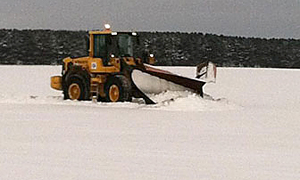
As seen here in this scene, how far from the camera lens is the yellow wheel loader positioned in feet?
45.4

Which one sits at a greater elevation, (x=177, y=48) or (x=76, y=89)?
(x=177, y=48)

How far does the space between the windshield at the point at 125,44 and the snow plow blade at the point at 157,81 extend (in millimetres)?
1203

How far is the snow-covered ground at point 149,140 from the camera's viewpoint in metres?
5.62

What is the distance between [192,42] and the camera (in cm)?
4862

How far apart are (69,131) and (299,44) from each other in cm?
4348

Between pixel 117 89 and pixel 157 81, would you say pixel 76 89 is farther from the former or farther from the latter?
pixel 157 81

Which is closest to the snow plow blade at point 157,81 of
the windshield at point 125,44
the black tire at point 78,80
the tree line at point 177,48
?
the windshield at point 125,44

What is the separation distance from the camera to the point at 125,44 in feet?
49.6

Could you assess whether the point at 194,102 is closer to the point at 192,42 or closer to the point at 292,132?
the point at 292,132

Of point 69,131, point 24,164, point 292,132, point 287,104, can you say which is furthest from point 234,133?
point 287,104

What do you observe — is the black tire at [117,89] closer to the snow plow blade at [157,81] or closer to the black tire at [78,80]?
the snow plow blade at [157,81]

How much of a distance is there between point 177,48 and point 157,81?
33409mm

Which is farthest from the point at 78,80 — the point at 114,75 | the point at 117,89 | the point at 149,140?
the point at 149,140

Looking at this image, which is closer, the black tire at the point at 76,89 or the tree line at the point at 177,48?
the black tire at the point at 76,89
